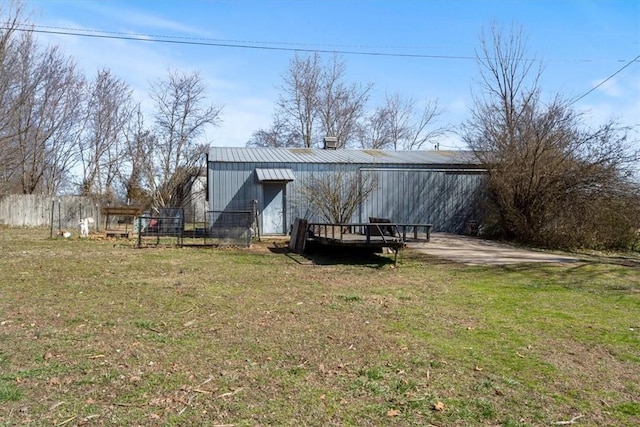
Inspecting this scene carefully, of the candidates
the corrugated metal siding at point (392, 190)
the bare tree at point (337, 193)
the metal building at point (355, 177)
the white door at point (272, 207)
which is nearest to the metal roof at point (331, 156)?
the metal building at point (355, 177)

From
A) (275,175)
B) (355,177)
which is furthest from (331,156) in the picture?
(275,175)

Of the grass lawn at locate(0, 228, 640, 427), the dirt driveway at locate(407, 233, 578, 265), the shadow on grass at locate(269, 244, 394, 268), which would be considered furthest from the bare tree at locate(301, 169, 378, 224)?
the grass lawn at locate(0, 228, 640, 427)

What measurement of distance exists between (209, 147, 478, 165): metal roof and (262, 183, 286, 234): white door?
1.10 meters

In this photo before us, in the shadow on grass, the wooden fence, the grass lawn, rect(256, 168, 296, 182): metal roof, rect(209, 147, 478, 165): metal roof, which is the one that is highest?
Result: rect(209, 147, 478, 165): metal roof

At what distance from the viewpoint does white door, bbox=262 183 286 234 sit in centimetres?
1897

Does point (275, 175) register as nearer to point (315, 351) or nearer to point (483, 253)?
point (483, 253)

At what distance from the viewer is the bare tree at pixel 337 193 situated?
18.9 m

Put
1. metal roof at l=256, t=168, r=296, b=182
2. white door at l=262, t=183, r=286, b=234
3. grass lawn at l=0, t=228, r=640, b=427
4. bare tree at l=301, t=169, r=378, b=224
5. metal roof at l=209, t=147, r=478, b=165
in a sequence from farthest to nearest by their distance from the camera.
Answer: metal roof at l=209, t=147, r=478, b=165
white door at l=262, t=183, r=286, b=234
bare tree at l=301, t=169, r=378, b=224
metal roof at l=256, t=168, r=296, b=182
grass lawn at l=0, t=228, r=640, b=427

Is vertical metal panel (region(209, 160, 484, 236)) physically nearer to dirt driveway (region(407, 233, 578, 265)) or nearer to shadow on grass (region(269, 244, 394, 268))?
dirt driveway (region(407, 233, 578, 265))

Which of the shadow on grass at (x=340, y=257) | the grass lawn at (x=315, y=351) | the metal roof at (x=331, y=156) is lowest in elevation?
the grass lawn at (x=315, y=351)

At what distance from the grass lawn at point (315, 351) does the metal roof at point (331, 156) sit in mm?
11135

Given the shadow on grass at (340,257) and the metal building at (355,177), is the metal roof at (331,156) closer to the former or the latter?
the metal building at (355,177)

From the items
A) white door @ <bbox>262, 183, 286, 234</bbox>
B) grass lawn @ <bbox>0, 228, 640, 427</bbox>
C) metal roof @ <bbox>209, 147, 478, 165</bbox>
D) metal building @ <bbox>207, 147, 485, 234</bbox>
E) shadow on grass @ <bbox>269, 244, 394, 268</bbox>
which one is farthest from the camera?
metal roof @ <bbox>209, 147, 478, 165</bbox>

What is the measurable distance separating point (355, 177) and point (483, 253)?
23.9 ft
